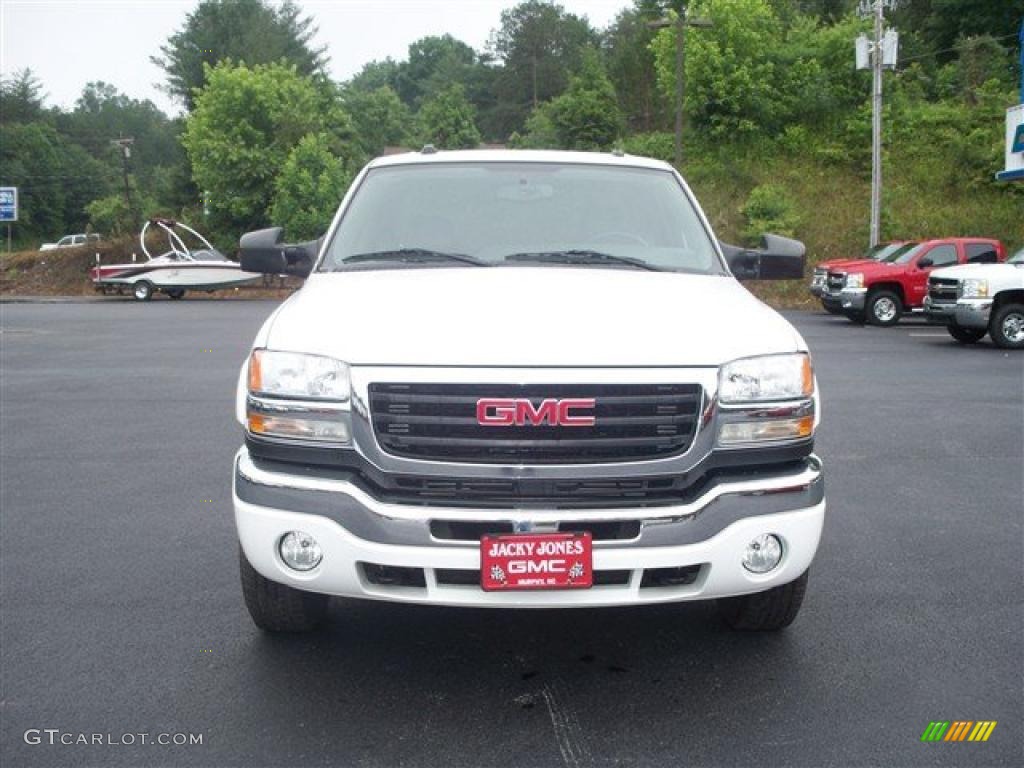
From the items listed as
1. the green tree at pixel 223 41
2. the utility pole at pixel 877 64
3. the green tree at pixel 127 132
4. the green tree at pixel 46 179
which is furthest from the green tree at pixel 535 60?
the utility pole at pixel 877 64

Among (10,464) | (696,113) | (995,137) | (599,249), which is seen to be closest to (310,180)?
(696,113)

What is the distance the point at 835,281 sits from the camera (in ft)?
73.7

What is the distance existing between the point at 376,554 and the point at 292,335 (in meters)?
0.82

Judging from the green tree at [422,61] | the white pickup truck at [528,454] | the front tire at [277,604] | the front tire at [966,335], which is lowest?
the front tire at [966,335]

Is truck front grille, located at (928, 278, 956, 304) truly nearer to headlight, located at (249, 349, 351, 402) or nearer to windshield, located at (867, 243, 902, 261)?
windshield, located at (867, 243, 902, 261)

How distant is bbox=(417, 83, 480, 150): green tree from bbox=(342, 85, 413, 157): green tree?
1.95 meters

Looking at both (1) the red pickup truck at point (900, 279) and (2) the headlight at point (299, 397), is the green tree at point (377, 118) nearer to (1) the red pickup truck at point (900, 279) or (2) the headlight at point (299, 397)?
(1) the red pickup truck at point (900, 279)

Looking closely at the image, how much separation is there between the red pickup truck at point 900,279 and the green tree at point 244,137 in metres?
26.1

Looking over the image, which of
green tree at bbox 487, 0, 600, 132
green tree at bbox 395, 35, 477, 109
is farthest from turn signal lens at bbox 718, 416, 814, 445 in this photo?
green tree at bbox 395, 35, 477, 109

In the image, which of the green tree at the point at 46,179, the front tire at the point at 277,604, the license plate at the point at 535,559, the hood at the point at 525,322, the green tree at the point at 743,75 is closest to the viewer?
the license plate at the point at 535,559

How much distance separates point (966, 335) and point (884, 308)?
4.29 meters

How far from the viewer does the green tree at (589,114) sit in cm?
4959

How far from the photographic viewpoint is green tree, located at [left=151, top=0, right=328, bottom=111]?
61844 millimetres

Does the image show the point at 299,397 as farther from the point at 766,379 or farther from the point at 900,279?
the point at 900,279
